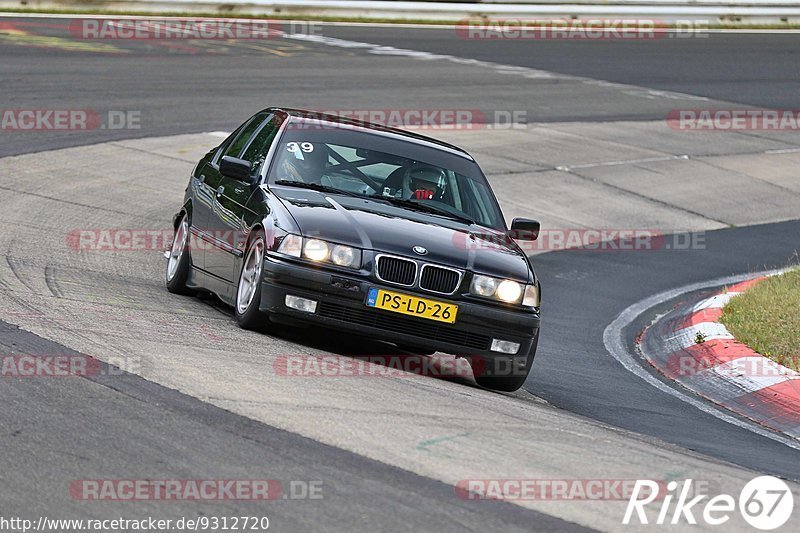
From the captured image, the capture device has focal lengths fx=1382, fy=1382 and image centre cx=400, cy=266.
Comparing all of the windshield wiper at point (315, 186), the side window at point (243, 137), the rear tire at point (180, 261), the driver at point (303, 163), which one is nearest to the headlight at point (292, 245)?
the windshield wiper at point (315, 186)

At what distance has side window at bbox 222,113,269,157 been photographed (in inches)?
404

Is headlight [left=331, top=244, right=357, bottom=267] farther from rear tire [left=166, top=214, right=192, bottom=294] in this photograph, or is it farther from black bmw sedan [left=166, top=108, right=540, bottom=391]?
rear tire [left=166, top=214, right=192, bottom=294]

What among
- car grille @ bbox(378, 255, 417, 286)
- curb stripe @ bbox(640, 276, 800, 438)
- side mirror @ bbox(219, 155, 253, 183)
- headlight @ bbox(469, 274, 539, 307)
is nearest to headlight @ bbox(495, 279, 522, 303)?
headlight @ bbox(469, 274, 539, 307)

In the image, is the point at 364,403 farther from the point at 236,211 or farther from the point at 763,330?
the point at 763,330

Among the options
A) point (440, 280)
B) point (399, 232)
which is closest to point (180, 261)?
point (399, 232)

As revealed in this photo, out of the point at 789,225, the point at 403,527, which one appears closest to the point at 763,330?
the point at 403,527

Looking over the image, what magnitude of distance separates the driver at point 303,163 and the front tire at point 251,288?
0.78 m

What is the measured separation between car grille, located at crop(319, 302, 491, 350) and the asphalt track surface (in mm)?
964

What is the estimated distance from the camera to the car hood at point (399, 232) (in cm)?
814

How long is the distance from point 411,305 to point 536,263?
6.39m

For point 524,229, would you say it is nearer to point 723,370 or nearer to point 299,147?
point 299,147

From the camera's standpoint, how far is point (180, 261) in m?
10.0

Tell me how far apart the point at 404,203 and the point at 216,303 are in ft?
5.92

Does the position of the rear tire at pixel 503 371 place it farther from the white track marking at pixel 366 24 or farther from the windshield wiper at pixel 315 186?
the white track marking at pixel 366 24
